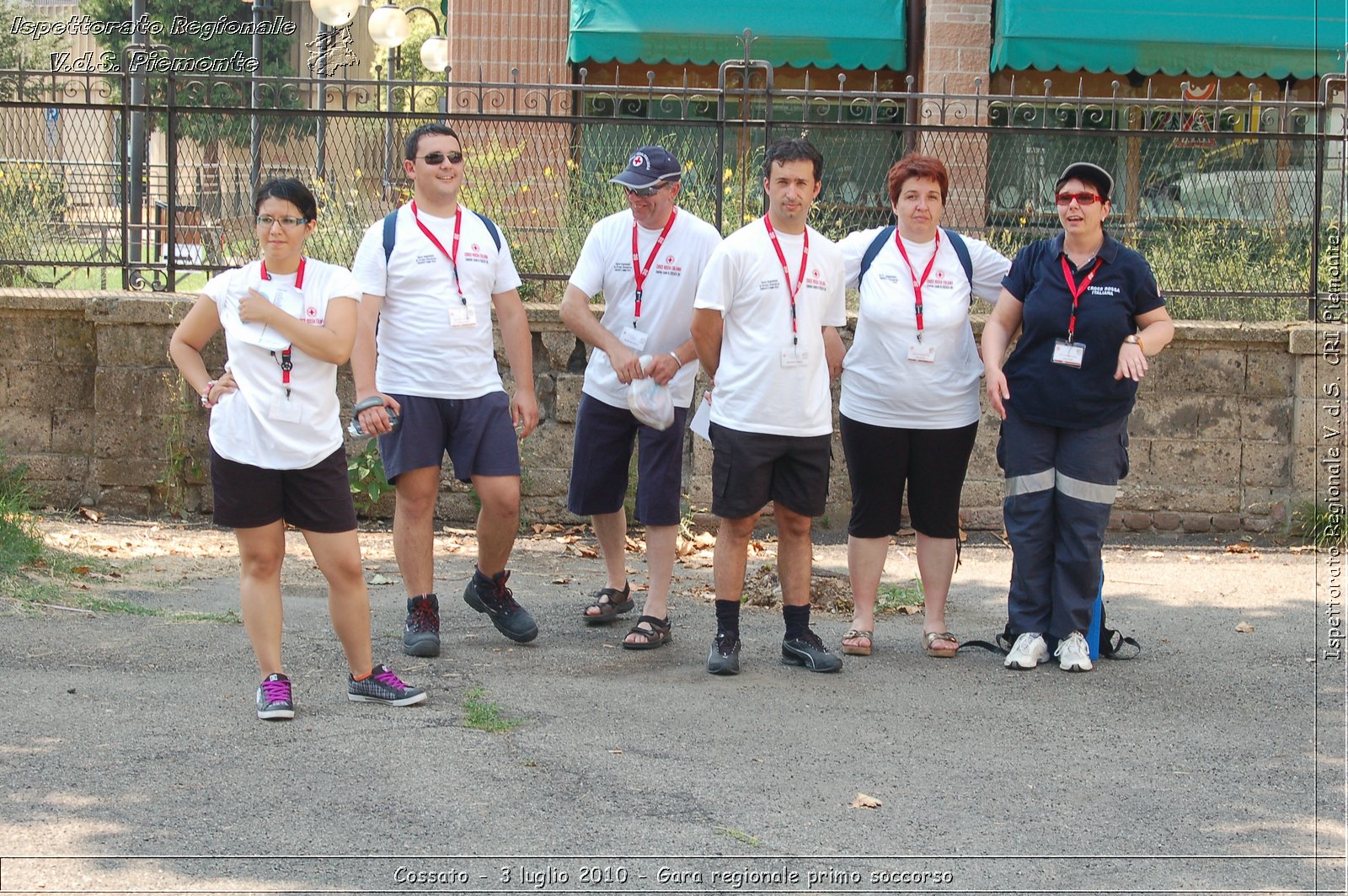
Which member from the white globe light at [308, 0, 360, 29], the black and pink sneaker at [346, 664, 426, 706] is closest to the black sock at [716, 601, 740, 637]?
the black and pink sneaker at [346, 664, 426, 706]

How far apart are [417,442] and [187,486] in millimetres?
3370

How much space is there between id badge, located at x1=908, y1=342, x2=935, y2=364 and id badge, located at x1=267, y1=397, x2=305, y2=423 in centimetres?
241

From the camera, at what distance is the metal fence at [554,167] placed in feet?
28.7

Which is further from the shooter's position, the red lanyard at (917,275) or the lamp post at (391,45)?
the lamp post at (391,45)

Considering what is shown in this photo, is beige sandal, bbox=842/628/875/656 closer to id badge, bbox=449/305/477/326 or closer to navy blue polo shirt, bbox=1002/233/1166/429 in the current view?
navy blue polo shirt, bbox=1002/233/1166/429

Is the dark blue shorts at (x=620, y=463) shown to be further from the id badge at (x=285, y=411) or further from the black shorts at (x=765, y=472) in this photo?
the id badge at (x=285, y=411)

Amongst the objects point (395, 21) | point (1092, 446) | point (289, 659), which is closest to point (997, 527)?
point (1092, 446)

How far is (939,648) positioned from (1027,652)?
0.36 m

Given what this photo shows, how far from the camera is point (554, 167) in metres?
Result: 9.83

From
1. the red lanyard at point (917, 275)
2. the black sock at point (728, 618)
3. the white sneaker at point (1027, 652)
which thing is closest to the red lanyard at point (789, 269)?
the red lanyard at point (917, 275)

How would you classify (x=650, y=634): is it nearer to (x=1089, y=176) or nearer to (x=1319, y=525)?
(x=1089, y=176)

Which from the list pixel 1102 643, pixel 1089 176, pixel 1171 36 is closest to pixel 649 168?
pixel 1089 176

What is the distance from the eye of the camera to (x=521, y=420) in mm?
6039

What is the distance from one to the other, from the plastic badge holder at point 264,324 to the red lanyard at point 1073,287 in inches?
114
